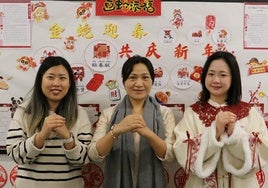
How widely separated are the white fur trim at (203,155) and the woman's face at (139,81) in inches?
14.7

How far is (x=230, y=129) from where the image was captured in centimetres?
162

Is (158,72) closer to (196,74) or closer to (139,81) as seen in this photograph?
(196,74)

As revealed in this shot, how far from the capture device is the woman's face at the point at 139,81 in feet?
5.81

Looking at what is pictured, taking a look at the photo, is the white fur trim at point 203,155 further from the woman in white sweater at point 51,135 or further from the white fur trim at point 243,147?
the woman in white sweater at point 51,135

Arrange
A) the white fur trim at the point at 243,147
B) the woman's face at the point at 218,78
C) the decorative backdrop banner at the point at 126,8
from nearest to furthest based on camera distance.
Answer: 1. the white fur trim at the point at 243,147
2. the woman's face at the point at 218,78
3. the decorative backdrop banner at the point at 126,8

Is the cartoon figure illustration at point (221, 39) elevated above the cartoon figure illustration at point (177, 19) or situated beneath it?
situated beneath

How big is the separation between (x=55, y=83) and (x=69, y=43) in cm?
39

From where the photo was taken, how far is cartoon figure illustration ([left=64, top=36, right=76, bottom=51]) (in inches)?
81.0

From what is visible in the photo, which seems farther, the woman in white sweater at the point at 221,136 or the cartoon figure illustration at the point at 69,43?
the cartoon figure illustration at the point at 69,43

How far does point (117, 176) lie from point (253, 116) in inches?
28.8

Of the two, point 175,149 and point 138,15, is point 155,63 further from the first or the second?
point 175,149

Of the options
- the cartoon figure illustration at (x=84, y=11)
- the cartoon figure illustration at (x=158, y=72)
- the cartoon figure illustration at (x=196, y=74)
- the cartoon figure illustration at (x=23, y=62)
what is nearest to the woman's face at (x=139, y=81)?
the cartoon figure illustration at (x=158, y=72)

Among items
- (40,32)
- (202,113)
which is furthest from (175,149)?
(40,32)

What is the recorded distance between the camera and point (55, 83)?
1.75m
